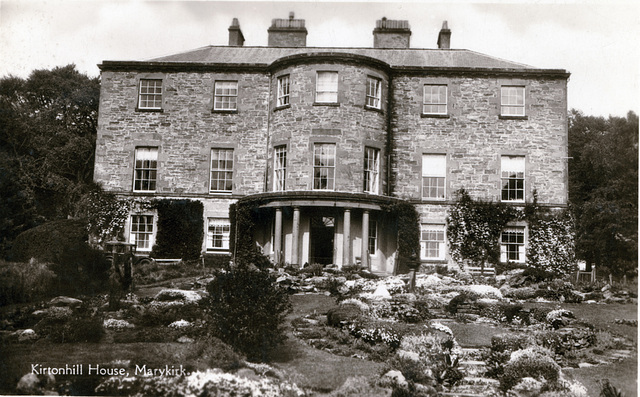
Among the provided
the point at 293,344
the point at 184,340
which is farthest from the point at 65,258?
the point at 293,344

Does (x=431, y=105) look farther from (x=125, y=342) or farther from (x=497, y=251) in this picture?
(x=125, y=342)

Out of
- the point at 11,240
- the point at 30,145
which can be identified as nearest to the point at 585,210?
the point at 11,240

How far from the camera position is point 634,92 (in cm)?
1209

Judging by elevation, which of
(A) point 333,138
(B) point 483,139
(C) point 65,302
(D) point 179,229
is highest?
(B) point 483,139

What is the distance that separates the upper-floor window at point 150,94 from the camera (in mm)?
23312

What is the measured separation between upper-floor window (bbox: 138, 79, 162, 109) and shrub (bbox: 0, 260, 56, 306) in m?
10.2

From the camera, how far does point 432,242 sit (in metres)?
22.3

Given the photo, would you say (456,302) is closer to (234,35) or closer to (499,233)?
(499,233)

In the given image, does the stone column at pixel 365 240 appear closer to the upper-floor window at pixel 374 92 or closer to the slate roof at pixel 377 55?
the upper-floor window at pixel 374 92

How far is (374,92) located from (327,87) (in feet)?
6.72

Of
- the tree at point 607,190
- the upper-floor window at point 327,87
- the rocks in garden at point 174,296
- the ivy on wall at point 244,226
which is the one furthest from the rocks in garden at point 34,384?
the upper-floor window at point 327,87

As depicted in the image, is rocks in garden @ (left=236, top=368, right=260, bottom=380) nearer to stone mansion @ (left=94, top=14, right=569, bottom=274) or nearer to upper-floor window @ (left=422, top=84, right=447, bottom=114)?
stone mansion @ (left=94, top=14, right=569, bottom=274)

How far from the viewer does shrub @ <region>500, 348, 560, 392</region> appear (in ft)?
32.1

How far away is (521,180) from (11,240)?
18.7 meters
